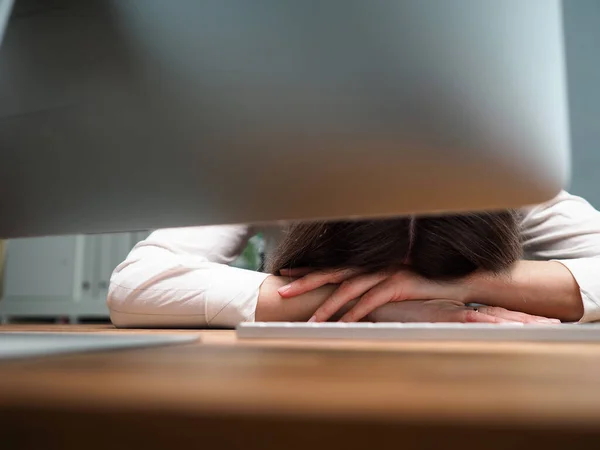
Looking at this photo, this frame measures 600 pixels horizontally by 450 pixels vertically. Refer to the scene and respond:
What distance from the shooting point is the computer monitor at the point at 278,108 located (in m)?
0.26

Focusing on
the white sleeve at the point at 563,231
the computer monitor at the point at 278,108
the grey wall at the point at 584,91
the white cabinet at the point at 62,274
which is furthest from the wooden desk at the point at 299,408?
the white cabinet at the point at 62,274

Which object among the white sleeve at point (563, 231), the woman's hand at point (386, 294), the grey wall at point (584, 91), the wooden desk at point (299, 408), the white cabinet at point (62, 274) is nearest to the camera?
the wooden desk at point (299, 408)

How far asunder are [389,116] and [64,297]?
251cm

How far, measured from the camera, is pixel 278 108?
29 centimetres

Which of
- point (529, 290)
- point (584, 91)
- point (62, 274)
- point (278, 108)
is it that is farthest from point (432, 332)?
point (62, 274)

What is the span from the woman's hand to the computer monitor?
1.01 ft

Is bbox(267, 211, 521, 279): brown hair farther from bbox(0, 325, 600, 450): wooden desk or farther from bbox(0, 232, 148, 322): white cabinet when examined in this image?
bbox(0, 232, 148, 322): white cabinet

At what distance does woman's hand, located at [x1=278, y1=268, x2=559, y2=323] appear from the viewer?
598 millimetres

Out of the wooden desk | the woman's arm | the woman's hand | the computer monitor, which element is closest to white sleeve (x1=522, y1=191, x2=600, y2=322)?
the woman's arm

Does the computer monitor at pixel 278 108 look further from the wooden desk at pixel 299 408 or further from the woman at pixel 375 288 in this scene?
the woman at pixel 375 288

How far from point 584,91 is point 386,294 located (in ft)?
6.01

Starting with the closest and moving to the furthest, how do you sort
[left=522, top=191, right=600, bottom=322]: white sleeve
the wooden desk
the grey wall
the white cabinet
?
the wooden desk
[left=522, top=191, right=600, bottom=322]: white sleeve
the grey wall
the white cabinet

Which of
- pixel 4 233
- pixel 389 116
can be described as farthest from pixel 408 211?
pixel 4 233

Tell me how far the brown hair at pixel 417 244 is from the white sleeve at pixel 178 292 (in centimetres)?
9
